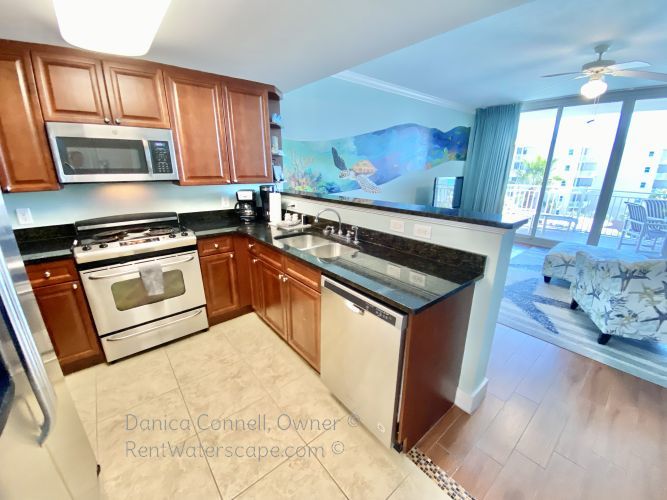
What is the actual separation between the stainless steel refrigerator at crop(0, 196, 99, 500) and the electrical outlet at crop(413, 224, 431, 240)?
174 centimetres

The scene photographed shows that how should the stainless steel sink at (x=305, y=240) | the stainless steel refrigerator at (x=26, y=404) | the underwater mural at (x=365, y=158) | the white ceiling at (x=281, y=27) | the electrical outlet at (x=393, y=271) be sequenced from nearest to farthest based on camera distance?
the stainless steel refrigerator at (x=26, y=404)
the white ceiling at (x=281, y=27)
the electrical outlet at (x=393, y=271)
the stainless steel sink at (x=305, y=240)
the underwater mural at (x=365, y=158)

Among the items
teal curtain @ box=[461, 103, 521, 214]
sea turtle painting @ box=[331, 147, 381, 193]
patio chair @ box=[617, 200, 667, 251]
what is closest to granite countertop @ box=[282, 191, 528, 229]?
sea turtle painting @ box=[331, 147, 381, 193]

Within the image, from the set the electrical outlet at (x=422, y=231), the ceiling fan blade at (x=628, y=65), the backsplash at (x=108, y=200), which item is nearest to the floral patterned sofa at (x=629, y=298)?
the electrical outlet at (x=422, y=231)

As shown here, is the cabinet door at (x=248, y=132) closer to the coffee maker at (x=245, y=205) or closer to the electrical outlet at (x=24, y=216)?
the coffee maker at (x=245, y=205)

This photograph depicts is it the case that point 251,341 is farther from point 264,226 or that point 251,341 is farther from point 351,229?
point 351,229

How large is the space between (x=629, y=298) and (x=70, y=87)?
14.2 feet

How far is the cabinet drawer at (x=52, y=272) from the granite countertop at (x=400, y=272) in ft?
4.35

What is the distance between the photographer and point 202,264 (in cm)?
237

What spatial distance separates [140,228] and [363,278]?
2039mm

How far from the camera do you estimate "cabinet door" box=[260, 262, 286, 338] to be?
2.17m

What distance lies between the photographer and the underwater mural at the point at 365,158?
3428 mm

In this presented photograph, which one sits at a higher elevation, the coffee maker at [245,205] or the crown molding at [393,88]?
the crown molding at [393,88]

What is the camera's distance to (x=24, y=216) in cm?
203

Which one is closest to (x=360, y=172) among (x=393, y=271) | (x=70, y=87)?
(x=393, y=271)
